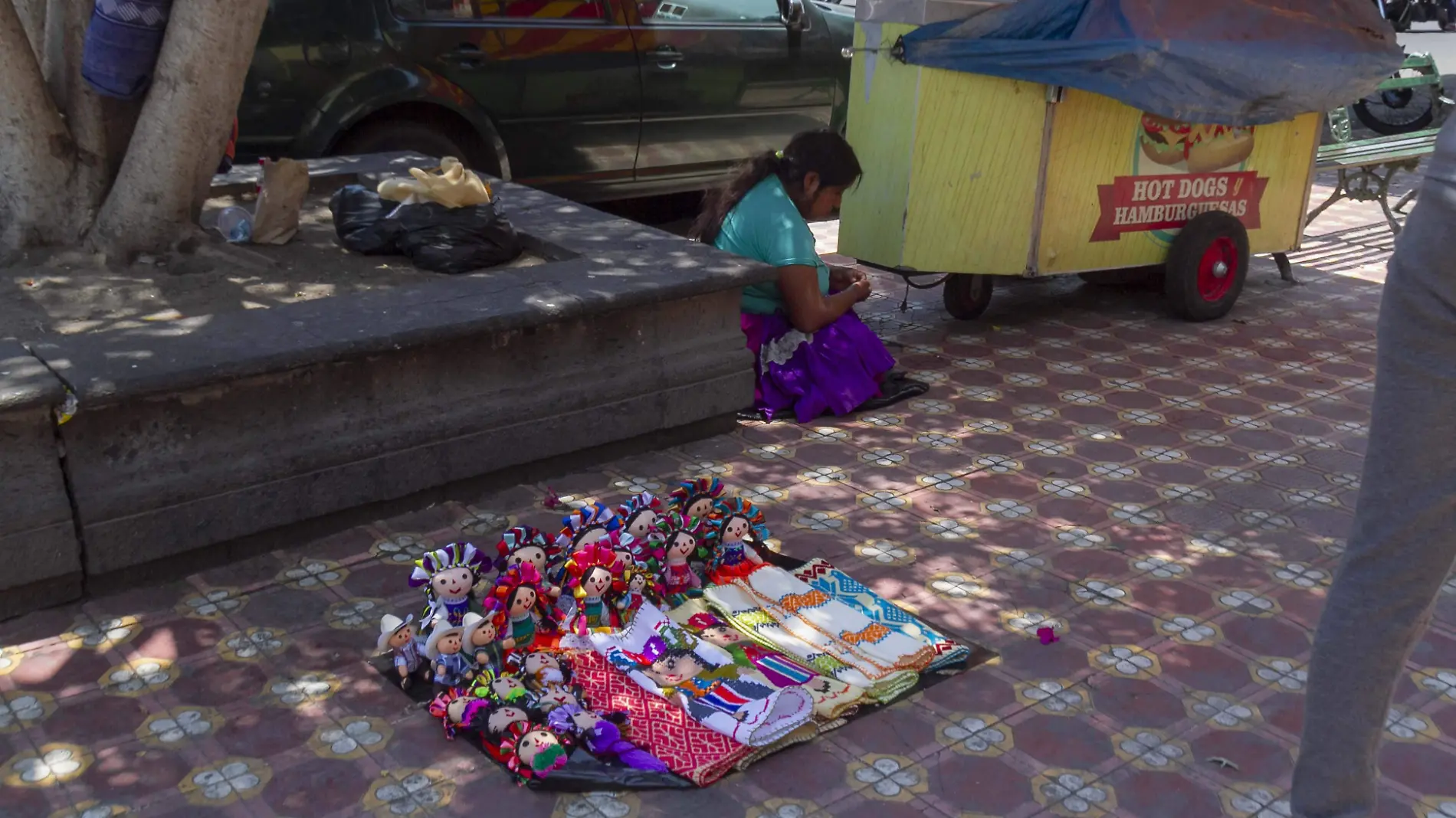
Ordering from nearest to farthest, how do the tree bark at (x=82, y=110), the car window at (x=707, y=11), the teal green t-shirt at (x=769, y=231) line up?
the tree bark at (x=82, y=110)
the teal green t-shirt at (x=769, y=231)
the car window at (x=707, y=11)

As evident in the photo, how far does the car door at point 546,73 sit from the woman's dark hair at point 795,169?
2290 millimetres

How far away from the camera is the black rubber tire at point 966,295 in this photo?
6.59 metres

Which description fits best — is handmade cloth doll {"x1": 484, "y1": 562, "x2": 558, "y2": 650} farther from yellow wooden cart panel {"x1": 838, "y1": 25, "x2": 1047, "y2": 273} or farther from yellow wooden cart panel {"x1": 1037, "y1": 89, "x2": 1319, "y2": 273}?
yellow wooden cart panel {"x1": 1037, "y1": 89, "x2": 1319, "y2": 273}

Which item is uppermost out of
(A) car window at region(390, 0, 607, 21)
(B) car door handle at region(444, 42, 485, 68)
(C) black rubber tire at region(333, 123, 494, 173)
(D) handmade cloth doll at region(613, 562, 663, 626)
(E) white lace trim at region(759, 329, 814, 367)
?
(A) car window at region(390, 0, 607, 21)

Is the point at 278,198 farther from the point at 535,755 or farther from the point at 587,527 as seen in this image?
the point at 535,755

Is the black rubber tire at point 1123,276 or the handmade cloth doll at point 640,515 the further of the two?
the black rubber tire at point 1123,276

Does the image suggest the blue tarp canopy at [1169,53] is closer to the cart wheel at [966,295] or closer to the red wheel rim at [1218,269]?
the red wheel rim at [1218,269]

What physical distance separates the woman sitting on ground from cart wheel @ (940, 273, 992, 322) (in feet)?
4.20

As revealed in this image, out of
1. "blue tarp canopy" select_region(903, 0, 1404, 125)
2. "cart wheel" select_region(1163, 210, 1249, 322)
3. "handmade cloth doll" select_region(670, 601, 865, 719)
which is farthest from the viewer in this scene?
"cart wheel" select_region(1163, 210, 1249, 322)

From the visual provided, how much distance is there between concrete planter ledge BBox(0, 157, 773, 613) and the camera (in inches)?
141

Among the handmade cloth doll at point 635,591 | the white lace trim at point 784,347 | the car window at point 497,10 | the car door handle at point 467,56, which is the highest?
the car window at point 497,10

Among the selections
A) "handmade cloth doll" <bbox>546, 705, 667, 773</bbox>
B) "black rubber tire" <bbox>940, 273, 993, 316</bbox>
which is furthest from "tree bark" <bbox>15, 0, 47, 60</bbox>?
"black rubber tire" <bbox>940, 273, 993, 316</bbox>

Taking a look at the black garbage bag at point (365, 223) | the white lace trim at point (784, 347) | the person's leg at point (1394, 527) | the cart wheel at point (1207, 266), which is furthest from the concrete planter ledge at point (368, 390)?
the person's leg at point (1394, 527)

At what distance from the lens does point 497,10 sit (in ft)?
23.4
